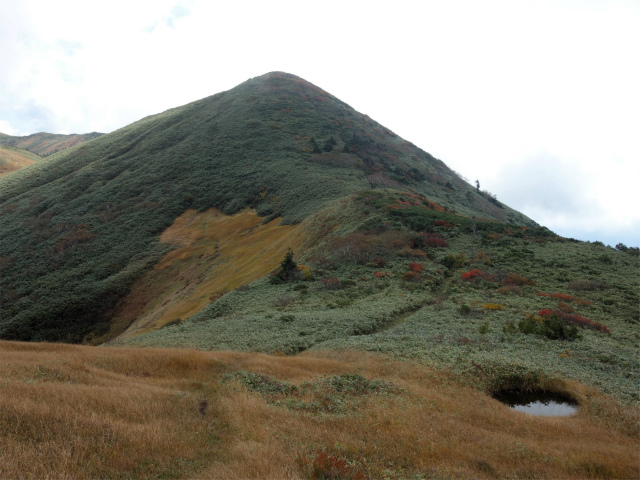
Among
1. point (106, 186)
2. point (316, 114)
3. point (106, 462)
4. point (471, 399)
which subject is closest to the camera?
point (106, 462)

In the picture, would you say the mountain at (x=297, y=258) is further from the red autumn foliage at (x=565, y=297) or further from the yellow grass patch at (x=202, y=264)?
the yellow grass patch at (x=202, y=264)

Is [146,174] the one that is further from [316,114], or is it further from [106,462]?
[106,462]

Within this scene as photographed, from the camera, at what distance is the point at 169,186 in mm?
64938

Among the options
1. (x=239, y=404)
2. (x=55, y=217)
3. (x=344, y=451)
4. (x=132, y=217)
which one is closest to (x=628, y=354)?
(x=344, y=451)

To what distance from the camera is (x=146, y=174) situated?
68.6m

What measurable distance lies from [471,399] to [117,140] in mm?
100425

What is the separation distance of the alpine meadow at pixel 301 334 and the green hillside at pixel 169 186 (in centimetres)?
46

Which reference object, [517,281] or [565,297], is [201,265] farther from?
[565,297]

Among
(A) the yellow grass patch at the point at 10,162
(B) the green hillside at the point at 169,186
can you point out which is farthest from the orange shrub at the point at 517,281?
(A) the yellow grass patch at the point at 10,162

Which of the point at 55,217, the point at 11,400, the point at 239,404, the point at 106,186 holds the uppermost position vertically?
the point at 106,186

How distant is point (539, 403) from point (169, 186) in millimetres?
65852

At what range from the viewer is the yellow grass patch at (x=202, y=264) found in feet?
111

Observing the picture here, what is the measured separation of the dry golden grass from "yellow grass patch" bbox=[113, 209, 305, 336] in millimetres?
20654

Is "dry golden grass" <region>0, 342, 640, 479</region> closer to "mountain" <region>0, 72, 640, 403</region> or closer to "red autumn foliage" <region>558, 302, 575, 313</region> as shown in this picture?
"mountain" <region>0, 72, 640, 403</region>
